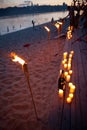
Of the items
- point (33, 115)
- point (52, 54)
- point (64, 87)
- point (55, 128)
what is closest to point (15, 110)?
point (33, 115)

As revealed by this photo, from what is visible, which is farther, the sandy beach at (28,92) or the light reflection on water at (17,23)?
the light reflection on water at (17,23)

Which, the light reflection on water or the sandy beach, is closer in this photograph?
the sandy beach

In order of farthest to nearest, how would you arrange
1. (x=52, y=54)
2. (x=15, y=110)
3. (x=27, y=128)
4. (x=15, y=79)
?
1. (x=52, y=54)
2. (x=15, y=79)
3. (x=15, y=110)
4. (x=27, y=128)

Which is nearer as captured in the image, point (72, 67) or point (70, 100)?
point (70, 100)

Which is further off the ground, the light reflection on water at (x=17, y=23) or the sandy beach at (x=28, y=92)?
the sandy beach at (x=28, y=92)

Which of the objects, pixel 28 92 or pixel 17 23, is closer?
pixel 28 92

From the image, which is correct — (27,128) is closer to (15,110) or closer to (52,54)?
(15,110)

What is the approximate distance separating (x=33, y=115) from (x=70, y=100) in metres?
1.60

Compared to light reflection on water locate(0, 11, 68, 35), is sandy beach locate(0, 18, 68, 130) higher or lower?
higher

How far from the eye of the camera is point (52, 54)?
12.7 metres

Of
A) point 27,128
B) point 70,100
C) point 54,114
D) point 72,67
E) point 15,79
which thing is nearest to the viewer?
point 54,114

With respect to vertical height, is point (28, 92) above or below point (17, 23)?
above

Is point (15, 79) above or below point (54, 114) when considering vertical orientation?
below

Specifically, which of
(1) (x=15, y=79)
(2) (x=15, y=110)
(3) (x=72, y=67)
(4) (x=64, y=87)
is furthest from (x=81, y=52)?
(2) (x=15, y=110)
